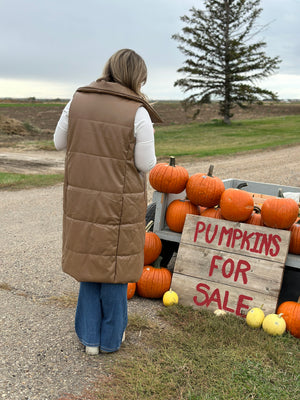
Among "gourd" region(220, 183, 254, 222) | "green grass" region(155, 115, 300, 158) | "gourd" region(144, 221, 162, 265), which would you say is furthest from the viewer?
"green grass" region(155, 115, 300, 158)

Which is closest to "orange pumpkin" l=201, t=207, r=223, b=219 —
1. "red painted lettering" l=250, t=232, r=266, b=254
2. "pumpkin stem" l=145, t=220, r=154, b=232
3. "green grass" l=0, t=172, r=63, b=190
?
"red painted lettering" l=250, t=232, r=266, b=254

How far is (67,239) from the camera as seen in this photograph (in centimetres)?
314

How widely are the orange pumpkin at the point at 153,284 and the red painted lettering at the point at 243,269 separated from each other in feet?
2.31

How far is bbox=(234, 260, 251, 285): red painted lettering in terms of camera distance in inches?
164

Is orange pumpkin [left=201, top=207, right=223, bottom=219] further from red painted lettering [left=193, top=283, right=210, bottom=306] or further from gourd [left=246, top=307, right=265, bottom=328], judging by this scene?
gourd [left=246, top=307, right=265, bottom=328]

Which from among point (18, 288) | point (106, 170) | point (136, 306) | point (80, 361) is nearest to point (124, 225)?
point (106, 170)

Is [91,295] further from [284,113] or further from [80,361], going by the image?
[284,113]

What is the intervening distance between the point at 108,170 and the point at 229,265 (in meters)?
1.83

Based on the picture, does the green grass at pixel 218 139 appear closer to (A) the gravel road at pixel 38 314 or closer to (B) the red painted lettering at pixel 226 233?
(A) the gravel road at pixel 38 314

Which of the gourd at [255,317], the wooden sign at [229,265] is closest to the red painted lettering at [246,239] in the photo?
the wooden sign at [229,265]

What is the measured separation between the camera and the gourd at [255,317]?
390 centimetres

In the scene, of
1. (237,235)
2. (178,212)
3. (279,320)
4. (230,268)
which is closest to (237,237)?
(237,235)

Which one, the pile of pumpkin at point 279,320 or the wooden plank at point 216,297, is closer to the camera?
the pile of pumpkin at point 279,320

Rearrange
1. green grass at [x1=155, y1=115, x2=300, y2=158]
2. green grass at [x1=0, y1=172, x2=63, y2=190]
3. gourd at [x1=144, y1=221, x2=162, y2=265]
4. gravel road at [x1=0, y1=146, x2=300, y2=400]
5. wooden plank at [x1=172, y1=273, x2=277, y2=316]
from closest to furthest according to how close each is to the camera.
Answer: gravel road at [x1=0, y1=146, x2=300, y2=400] → wooden plank at [x1=172, y1=273, x2=277, y2=316] → gourd at [x1=144, y1=221, x2=162, y2=265] → green grass at [x1=0, y1=172, x2=63, y2=190] → green grass at [x1=155, y1=115, x2=300, y2=158]
